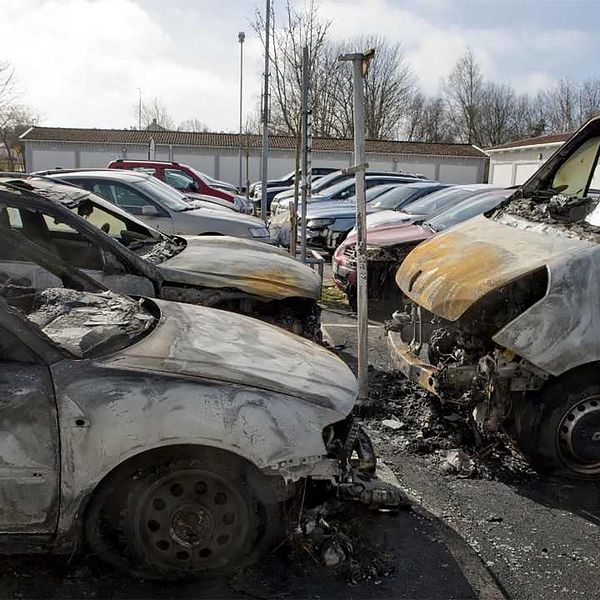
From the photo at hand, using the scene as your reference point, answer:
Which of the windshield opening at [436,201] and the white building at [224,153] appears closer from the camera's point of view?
the windshield opening at [436,201]

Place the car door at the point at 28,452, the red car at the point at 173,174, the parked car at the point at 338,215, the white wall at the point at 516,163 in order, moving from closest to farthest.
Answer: the car door at the point at 28,452, the parked car at the point at 338,215, the red car at the point at 173,174, the white wall at the point at 516,163

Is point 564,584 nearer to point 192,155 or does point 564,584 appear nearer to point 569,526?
point 569,526

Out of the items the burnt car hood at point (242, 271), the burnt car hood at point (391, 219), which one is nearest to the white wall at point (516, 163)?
the burnt car hood at point (391, 219)

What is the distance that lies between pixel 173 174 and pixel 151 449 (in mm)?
15712

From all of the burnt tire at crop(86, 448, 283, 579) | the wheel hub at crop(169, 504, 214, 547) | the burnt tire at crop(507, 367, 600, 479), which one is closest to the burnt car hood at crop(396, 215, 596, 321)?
the burnt tire at crop(507, 367, 600, 479)

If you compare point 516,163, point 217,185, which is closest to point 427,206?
point 217,185

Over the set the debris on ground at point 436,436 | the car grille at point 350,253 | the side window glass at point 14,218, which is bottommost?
the debris on ground at point 436,436

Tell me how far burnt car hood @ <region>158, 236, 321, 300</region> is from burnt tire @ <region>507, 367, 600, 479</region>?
7.74ft

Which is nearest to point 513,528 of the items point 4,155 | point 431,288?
point 431,288

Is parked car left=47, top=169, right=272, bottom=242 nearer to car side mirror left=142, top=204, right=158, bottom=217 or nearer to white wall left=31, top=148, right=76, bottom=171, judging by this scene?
car side mirror left=142, top=204, right=158, bottom=217

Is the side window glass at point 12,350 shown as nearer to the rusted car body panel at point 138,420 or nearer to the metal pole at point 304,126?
the rusted car body panel at point 138,420

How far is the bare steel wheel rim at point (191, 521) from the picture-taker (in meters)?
2.94

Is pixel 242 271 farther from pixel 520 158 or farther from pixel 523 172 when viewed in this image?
pixel 520 158

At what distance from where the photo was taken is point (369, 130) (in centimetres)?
5275
